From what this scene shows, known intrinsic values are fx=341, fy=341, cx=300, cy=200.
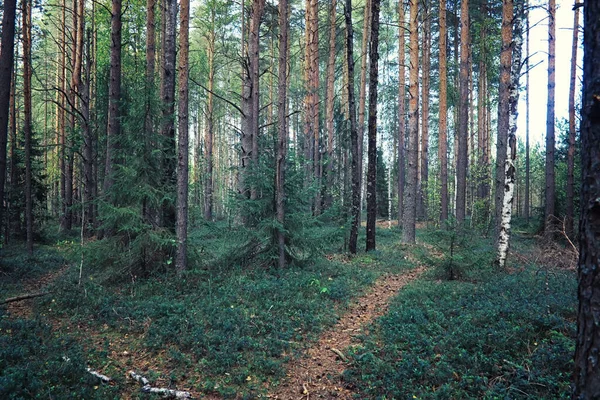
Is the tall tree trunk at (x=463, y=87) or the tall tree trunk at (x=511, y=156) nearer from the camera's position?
the tall tree trunk at (x=511, y=156)

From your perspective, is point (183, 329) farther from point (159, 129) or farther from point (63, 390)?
point (159, 129)

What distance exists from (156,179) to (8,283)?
5.03 meters

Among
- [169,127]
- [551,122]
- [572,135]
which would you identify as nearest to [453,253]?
[169,127]

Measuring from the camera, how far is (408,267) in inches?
463

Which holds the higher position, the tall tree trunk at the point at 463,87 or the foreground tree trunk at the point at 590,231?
the tall tree trunk at the point at 463,87

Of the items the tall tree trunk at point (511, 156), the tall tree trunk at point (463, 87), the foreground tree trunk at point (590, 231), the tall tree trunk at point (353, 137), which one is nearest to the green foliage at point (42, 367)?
the foreground tree trunk at point (590, 231)

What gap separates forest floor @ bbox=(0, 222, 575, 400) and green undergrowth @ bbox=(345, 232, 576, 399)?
0.02 m

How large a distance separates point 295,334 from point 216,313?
1.69m

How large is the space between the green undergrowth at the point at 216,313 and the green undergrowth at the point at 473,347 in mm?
1347

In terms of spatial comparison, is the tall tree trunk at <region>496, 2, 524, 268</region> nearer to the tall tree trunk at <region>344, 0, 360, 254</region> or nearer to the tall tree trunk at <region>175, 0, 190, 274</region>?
the tall tree trunk at <region>344, 0, 360, 254</region>

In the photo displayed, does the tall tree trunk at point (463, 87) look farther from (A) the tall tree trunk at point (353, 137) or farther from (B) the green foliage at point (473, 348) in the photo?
(B) the green foliage at point (473, 348)

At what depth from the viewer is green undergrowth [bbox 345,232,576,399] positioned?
429 cm

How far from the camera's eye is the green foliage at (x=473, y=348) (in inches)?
169

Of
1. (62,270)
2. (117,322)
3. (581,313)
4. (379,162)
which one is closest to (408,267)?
(117,322)
